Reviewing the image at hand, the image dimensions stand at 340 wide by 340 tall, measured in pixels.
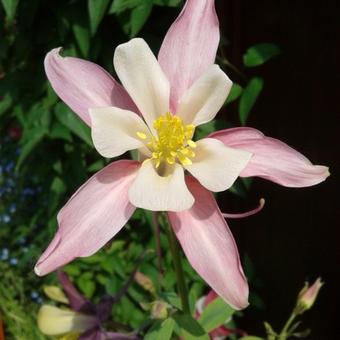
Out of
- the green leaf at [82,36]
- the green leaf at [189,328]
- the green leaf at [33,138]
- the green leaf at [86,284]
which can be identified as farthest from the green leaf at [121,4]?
the green leaf at [86,284]

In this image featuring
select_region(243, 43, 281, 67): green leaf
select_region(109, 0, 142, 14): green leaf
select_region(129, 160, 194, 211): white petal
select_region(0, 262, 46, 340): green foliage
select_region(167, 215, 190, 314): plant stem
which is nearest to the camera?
select_region(129, 160, 194, 211): white petal

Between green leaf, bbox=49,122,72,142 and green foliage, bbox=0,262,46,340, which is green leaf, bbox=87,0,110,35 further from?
green foliage, bbox=0,262,46,340

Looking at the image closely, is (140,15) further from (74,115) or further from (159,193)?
(159,193)

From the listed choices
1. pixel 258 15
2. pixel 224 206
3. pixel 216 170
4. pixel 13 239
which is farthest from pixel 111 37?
pixel 13 239

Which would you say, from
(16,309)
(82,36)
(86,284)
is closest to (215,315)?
(82,36)

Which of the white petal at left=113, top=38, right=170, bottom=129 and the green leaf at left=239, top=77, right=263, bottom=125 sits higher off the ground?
the white petal at left=113, top=38, right=170, bottom=129

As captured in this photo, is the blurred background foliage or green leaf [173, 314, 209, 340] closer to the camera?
green leaf [173, 314, 209, 340]

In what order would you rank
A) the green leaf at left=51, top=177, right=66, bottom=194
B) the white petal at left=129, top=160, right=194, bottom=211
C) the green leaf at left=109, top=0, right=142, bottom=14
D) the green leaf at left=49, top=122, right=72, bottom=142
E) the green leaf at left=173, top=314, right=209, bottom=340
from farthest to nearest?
the green leaf at left=51, top=177, right=66, bottom=194 → the green leaf at left=49, top=122, right=72, bottom=142 → the green leaf at left=109, top=0, right=142, bottom=14 → the green leaf at left=173, top=314, right=209, bottom=340 → the white petal at left=129, top=160, right=194, bottom=211

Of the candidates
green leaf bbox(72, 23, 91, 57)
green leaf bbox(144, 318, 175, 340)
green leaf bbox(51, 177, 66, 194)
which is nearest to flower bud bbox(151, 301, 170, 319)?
green leaf bbox(144, 318, 175, 340)
